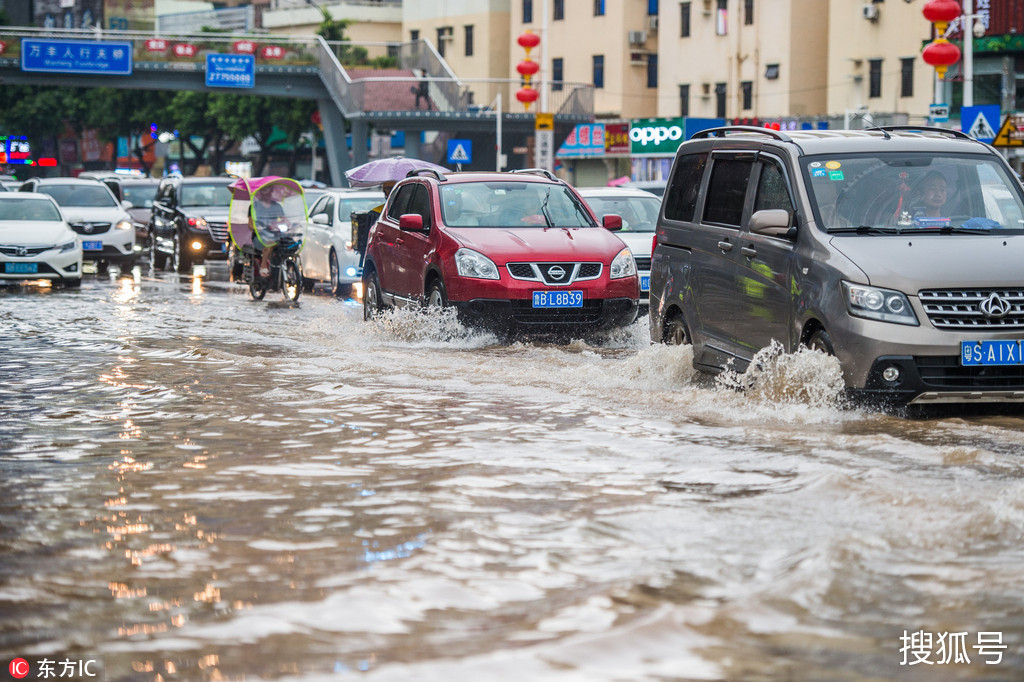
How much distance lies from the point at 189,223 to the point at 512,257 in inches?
650

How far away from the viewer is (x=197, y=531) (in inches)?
246

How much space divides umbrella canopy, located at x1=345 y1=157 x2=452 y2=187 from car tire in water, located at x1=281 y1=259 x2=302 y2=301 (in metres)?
1.52

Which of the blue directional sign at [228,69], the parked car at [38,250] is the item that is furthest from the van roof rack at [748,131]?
the blue directional sign at [228,69]

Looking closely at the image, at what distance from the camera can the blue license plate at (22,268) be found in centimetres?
2280

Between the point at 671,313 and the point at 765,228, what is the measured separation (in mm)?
2092

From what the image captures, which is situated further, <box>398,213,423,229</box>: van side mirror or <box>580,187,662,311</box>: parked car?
<box>580,187,662,311</box>: parked car

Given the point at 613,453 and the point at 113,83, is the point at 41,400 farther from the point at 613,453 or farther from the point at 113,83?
the point at 113,83

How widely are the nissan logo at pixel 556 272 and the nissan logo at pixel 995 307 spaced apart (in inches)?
223

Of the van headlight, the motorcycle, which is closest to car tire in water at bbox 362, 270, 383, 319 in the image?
the motorcycle

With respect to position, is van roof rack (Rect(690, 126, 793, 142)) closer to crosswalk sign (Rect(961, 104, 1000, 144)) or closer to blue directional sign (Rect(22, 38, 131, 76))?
crosswalk sign (Rect(961, 104, 1000, 144))

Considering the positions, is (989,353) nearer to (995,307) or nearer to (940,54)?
(995,307)

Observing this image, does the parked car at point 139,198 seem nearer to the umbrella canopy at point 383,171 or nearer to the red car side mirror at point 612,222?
the umbrella canopy at point 383,171

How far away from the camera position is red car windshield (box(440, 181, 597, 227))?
48.3 feet

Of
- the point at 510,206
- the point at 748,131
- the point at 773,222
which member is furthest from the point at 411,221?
the point at 773,222
